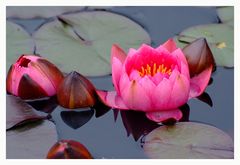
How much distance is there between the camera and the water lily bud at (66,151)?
1.62 metres

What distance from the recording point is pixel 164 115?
1.84 meters

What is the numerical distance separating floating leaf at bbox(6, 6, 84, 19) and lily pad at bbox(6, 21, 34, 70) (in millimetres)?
100

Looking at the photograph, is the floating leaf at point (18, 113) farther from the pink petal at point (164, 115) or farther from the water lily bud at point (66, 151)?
the pink petal at point (164, 115)

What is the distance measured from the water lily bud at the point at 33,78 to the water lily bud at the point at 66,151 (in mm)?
313

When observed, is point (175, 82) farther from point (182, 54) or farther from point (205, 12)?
point (205, 12)

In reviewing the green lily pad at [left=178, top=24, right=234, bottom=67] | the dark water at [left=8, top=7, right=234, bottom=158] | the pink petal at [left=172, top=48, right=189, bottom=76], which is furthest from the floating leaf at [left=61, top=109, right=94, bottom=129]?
the green lily pad at [left=178, top=24, right=234, bottom=67]

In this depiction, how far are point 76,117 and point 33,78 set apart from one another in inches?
7.6

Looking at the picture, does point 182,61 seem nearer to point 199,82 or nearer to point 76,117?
point 199,82

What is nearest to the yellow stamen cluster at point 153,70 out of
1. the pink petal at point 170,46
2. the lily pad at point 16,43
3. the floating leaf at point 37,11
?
the pink petal at point 170,46

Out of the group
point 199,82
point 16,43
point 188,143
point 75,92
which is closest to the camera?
point 188,143

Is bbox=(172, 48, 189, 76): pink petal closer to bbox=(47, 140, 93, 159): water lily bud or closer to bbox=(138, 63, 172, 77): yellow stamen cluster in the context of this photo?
bbox=(138, 63, 172, 77): yellow stamen cluster

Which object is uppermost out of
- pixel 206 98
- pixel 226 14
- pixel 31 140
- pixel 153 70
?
pixel 226 14

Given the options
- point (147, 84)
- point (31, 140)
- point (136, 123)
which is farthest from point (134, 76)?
point (31, 140)

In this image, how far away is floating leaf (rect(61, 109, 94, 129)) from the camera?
1.87m
